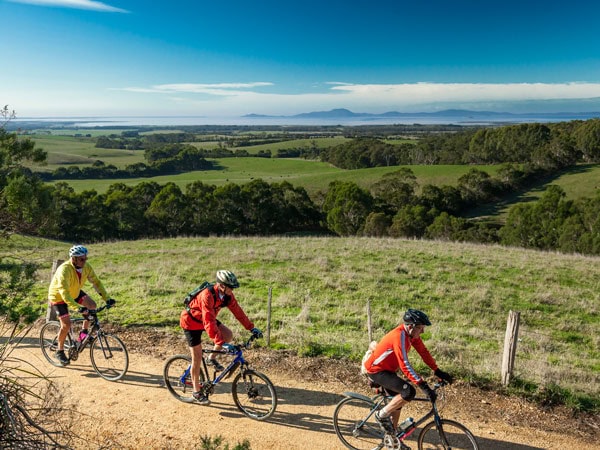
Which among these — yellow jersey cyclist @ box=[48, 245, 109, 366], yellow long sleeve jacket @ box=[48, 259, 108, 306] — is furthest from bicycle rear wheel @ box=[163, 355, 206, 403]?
yellow long sleeve jacket @ box=[48, 259, 108, 306]

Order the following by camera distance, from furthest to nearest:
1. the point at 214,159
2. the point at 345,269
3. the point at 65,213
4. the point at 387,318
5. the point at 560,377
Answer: the point at 214,159 → the point at 65,213 → the point at 345,269 → the point at 387,318 → the point at 560,377

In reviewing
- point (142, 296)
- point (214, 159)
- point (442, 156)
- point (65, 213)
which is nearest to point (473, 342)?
point (142, 296)

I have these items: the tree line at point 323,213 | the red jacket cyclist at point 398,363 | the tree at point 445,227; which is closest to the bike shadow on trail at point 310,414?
the red jacket cyclist at point 398,363

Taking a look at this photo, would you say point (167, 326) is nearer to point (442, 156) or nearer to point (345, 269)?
point (345, 269)

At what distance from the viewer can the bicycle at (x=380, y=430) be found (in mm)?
6117

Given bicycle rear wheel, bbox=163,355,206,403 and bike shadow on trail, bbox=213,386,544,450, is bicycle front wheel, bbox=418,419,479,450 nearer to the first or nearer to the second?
bike shadow on trail, bbox=213,386,544,450

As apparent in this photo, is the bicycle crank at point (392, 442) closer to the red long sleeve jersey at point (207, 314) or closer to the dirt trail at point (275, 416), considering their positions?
the dirt trail at point (275, 416)

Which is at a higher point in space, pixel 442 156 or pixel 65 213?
pixel 442 156

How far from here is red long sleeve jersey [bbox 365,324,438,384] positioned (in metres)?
5.89

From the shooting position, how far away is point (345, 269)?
2019 centimetres

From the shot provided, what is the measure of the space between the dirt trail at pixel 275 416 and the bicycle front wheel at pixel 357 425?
21cm

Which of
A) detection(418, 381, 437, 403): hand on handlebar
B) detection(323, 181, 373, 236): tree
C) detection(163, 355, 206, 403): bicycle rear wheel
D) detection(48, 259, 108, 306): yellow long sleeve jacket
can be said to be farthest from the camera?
detection(323, 181, 373, 236): tree

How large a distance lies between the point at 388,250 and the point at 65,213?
151 feet

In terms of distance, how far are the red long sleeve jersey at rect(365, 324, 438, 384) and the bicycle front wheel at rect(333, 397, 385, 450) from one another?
0.83m
